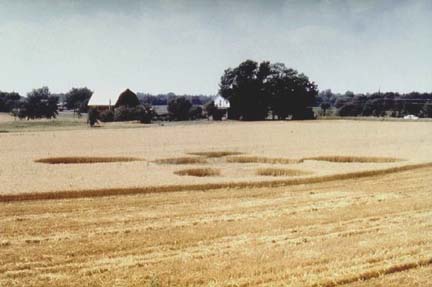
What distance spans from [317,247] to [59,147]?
33.0m

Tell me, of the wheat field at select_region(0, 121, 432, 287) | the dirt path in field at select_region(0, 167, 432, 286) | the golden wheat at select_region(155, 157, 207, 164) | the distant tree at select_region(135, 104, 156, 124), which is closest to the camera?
the dirt path in field at select_region(0, 167, 432, 286)

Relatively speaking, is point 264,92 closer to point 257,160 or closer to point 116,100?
point 116,100

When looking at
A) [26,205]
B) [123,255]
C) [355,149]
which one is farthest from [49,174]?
[355,149]

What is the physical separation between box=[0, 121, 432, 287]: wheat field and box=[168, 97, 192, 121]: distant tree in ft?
233

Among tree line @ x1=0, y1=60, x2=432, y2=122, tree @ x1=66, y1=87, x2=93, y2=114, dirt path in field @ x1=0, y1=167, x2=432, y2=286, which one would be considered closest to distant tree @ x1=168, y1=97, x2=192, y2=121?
tree line @ x1=0, y1=60, x2=432, y2=122

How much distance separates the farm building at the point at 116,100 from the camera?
377ft

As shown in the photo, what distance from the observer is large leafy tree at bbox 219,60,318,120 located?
102188 millimetres

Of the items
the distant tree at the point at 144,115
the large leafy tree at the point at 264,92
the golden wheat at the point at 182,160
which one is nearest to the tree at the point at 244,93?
the large leafy tree at the point at 264,92

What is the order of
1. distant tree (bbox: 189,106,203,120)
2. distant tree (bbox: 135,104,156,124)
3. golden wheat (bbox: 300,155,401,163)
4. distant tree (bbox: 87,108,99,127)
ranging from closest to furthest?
golden wheat (bbox: 300,155,401,163) < distant tree (bbox: 87,108,99,127) < distant tree (bbox: 135,104,156,124) < distant tree (bbox: 189,106,203,120)

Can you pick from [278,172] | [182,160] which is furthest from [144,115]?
[278,172]

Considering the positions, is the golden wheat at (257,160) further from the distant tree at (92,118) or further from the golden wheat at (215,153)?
the distant tree at (92,118)

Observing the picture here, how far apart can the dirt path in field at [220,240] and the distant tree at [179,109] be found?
3305 inches

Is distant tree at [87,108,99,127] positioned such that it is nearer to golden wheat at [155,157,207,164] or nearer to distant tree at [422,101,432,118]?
golden wheat at [155,157,207,164]

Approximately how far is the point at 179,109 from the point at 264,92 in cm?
1594
